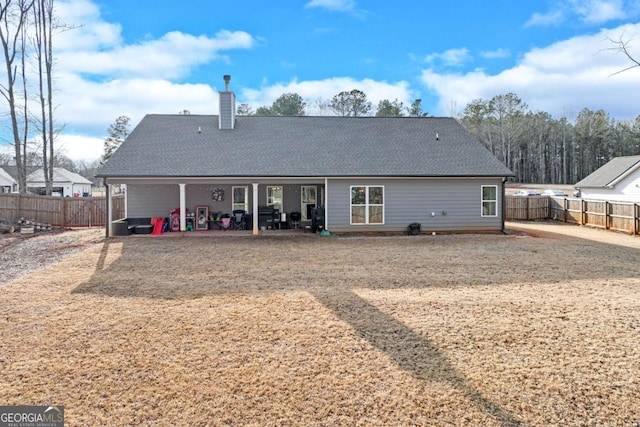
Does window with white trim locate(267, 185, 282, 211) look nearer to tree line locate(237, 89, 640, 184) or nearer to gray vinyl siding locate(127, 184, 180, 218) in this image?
gray vinyl siding locate(127, 184, 180, 218)

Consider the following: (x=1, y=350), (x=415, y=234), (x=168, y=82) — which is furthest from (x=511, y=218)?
(x=1, y=350)

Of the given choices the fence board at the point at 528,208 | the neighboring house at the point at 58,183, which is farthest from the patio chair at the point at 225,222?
the neighboring house at the point at 58,183

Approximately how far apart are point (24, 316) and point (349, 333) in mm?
4202

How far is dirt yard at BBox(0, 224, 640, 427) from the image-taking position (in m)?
2.86

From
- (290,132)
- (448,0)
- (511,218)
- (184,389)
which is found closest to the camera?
(184,389)

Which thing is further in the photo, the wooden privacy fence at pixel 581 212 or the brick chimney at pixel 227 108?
the brick chimney at pixel 227 108

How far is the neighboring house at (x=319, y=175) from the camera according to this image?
13.1 meters

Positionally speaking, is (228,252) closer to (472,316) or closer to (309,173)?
(309,173)

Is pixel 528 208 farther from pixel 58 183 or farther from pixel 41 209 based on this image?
pixel 58 183

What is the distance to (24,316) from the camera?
4.88 metres

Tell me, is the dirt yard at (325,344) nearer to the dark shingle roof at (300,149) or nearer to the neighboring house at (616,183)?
the dark shingle roof at (300,149)

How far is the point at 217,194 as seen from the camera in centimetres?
1481

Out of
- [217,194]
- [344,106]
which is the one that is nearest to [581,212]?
[217,194]

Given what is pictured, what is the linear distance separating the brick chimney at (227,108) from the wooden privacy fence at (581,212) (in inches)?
595
